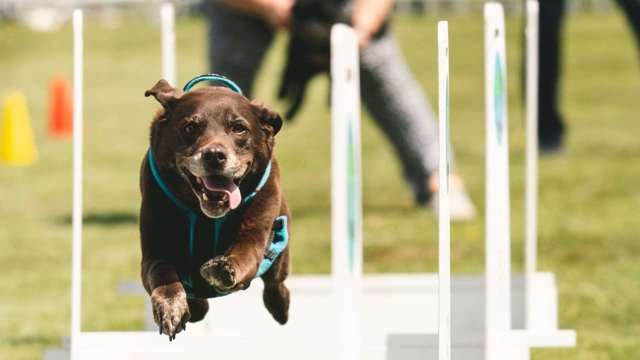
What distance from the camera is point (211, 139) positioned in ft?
8.68

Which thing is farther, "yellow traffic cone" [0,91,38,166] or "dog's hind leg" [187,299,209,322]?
"yellow traffic cone" [0,91,38,166]

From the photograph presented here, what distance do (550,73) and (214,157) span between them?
1117 cm

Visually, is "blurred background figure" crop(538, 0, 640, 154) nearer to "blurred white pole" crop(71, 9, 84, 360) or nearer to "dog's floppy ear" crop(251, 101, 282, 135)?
"blurred white pole" crop(71, 9, 84, 360)

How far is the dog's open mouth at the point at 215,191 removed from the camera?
2.64 metres

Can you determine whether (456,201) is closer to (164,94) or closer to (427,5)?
(164,94)

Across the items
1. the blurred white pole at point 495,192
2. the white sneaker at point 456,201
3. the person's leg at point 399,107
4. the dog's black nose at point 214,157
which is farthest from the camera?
the white sneaker at point 456,201

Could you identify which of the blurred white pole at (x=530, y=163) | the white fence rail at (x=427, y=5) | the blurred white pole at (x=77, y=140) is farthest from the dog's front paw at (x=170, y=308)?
the white fence rail at (x=427, y=5)

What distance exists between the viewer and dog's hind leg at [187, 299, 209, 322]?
2.90 meters

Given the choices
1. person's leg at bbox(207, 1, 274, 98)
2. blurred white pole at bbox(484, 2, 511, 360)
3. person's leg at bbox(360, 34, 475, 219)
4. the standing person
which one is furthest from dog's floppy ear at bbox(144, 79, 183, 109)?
person's leg at bbox(360, 34, 475, 219)

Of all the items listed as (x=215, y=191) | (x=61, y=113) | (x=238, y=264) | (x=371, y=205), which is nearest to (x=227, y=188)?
(x=215, y=191)

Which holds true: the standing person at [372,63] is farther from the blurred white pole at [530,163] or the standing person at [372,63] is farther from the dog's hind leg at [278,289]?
the dog's hind leg at [278,289]

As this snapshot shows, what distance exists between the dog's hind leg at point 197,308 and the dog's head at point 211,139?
0.25m

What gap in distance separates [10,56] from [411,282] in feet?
72.5

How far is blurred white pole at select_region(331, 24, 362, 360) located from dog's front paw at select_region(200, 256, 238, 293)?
4.37ft
